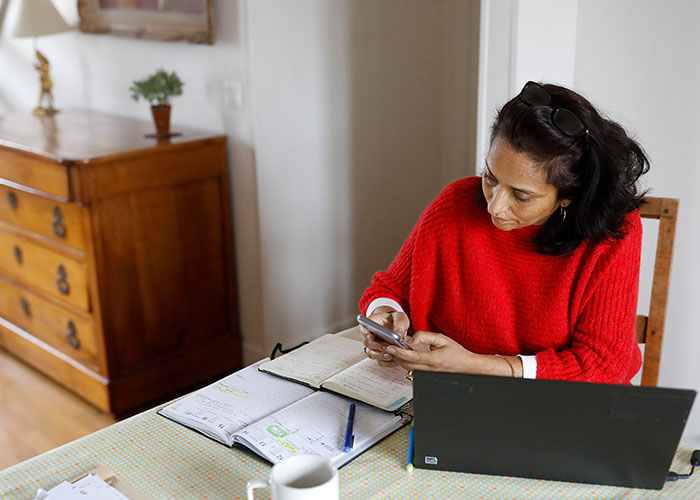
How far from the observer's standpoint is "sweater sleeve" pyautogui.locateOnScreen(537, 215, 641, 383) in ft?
4.16

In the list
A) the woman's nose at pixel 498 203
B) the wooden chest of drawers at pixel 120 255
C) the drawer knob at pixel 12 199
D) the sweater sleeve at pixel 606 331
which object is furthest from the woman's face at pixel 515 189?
the drawer knob at pixel 12 199

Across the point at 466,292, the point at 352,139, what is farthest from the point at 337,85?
the point at 466,292

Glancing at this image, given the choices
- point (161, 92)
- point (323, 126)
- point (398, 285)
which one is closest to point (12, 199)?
point (161, 92)

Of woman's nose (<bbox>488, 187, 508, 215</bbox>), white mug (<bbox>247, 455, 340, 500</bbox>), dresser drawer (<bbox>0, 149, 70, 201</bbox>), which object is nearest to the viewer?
white mug (<bbox>247, 455, 340, 500</bbox>)

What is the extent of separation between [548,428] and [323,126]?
182 centimetres

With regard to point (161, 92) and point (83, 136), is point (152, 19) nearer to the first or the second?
point (161, 92)

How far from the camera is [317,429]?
1149 mm

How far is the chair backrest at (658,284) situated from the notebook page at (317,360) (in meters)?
0.63

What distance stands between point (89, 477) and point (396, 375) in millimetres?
543

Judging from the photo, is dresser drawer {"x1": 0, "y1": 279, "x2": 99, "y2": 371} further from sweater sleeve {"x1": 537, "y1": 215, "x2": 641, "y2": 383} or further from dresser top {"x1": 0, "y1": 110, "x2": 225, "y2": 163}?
sweater sleeve {"x1": 537, "y1": 215, "x2": 641, "y2": 383}

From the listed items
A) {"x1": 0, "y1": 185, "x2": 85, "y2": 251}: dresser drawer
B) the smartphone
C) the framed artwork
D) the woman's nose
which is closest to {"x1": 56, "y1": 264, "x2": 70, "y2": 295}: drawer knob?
{"x1": 0, "y1": 185, "x2": 85, "y2": 251}: dresser drawer

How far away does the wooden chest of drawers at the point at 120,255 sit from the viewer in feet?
7.72

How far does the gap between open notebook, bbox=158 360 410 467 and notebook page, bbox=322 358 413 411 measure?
0.01m

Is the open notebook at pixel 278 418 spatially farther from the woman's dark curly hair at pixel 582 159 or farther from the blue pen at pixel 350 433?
the woman's dark curly hair at pixel 582 159
